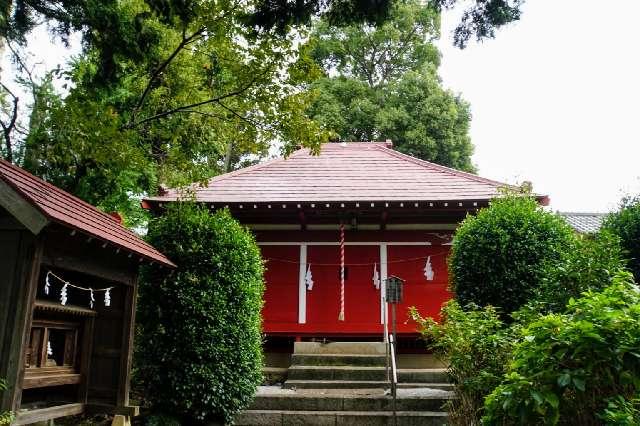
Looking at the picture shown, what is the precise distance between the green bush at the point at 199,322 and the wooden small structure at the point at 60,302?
1.68 ft

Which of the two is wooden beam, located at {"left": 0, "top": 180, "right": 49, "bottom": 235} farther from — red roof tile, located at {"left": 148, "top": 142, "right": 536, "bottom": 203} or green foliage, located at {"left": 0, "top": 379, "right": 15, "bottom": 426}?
red roof tile, located at {"left": 148, "top": 142, "right": 536, "bottom": 203}

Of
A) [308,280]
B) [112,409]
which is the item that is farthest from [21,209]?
[308,280]

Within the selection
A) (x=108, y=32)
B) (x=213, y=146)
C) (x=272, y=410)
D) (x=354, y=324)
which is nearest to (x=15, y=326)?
(x=108, y=32)

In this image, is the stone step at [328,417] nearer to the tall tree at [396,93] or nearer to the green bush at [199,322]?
the green bush at [199,322]

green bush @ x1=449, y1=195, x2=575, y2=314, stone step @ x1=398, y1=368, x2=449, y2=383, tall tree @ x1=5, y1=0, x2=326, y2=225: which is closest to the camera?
tall tree @ x1=5, y1=0, x2=326, y2=225

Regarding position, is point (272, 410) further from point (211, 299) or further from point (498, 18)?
point (498, 18)

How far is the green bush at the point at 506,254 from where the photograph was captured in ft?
23.4

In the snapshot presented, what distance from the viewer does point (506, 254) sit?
729cm

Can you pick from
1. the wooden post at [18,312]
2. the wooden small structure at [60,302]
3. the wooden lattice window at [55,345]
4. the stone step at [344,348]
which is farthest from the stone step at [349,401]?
the wooden post at [18,312]

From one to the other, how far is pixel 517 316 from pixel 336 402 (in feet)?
10.4

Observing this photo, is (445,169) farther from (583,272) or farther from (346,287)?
(583,272)

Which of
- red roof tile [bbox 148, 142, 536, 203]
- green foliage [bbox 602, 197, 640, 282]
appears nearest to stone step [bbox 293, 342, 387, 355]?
red roof tile [bbox 148, 142, 536, 203]

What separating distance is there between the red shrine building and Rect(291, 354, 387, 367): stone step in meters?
1.62

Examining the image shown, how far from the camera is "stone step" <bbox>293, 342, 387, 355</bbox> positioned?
9.52m
